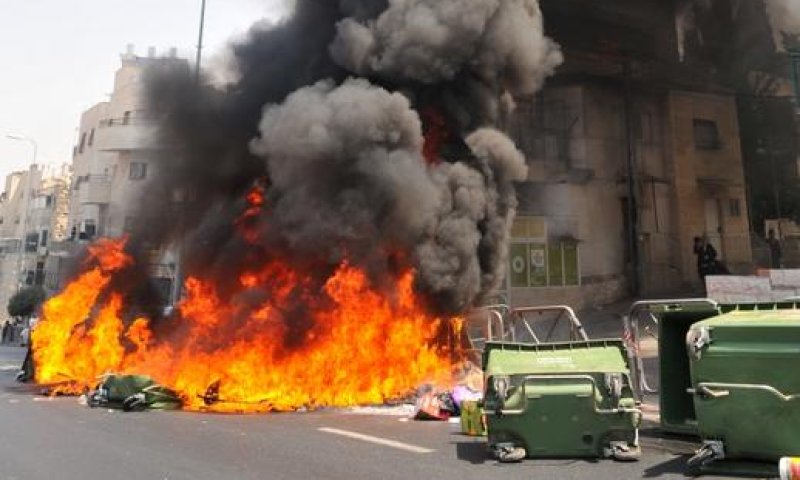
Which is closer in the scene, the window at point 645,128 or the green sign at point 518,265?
the green sign at point 518,265

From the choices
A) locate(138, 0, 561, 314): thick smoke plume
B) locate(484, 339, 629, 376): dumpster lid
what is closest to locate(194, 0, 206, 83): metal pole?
locate(138, 0, 561, 314): thick smoke plume

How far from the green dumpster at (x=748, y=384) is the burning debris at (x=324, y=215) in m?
5.70

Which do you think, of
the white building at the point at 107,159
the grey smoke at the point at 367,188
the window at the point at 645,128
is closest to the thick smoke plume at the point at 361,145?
the grey smoke at the point at 367,188

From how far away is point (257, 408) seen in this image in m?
8.90

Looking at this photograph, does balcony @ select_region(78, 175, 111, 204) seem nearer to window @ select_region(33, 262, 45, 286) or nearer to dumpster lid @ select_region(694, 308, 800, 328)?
window @ select_region(33, 262, 45, 286)

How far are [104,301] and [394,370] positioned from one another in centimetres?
694

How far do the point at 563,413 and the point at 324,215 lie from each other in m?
5.88

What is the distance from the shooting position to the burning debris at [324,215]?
388 inches

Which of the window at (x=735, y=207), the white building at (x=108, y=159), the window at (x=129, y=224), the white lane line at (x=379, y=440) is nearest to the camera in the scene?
the white lane line at (x=379, y=440)

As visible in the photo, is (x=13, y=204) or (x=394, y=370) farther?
(x=13, y=204)

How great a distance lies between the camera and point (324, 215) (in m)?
10.3

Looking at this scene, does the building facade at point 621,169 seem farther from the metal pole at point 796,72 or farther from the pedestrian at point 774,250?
the metal pole at point 796,72

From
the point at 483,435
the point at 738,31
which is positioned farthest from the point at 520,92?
the point at 738,31

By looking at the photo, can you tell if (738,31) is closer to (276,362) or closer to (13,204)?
(276,362)
